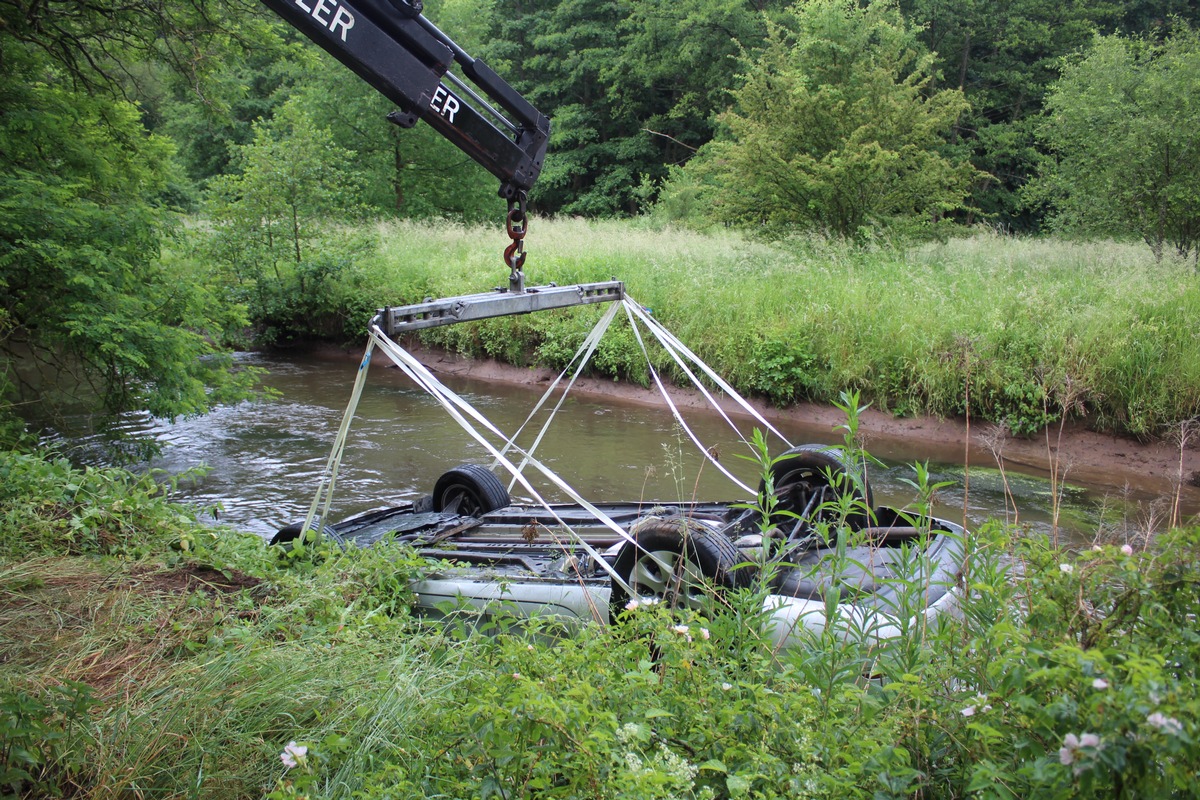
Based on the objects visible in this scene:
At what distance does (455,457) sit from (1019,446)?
7128 mm

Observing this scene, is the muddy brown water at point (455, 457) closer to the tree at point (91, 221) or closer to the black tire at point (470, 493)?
the tree at point (91, 221)

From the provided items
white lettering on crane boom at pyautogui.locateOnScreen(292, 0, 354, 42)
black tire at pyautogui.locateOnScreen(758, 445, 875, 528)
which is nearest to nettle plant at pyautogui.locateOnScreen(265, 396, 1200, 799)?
black tire at pyautogui.locateOnScreen(758, 445, 875, 528)

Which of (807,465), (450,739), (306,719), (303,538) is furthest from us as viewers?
(807,465)

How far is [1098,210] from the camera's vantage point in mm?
17094

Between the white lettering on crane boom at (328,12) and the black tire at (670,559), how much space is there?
317 cm

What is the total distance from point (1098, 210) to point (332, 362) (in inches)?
622

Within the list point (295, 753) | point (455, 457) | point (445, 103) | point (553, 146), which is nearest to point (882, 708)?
point (295, 753)

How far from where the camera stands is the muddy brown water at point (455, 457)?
8883 mm

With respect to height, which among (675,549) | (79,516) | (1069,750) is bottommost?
(79,516)

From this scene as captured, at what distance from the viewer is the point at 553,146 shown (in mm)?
42000

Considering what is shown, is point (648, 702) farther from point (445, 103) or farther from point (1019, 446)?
point (1019, 446)

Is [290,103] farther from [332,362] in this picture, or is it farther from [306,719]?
[306,719]

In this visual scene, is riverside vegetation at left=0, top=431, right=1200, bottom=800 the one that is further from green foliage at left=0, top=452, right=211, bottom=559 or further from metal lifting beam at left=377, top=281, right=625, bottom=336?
metal lifting beam at left=377, top=281, right=625, bottom=336

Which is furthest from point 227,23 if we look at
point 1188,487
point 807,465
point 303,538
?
point 1188,487
